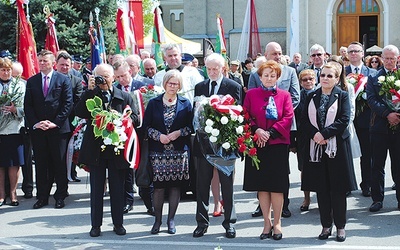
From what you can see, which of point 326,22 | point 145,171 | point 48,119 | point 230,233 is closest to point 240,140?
point 230,233

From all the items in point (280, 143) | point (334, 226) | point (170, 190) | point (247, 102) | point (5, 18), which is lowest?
point (334, 226)

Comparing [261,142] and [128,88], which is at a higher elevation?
[128,88]

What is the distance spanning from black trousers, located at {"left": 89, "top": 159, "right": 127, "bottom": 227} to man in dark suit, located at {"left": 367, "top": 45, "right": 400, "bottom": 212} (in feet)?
11.4

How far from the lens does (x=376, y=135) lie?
29.9ft

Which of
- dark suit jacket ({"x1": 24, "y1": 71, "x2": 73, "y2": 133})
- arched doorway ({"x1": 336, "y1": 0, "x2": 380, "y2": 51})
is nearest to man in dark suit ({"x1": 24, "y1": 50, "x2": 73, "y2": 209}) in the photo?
dark suit jacket ({"x1": 24, "y1": 71, "x2": 73, "y2": 133})

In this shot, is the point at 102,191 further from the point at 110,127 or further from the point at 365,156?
the point at 365,156

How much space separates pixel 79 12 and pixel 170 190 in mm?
19216

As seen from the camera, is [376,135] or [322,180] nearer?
[322,180]

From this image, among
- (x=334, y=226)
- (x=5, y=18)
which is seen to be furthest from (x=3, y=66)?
(x=5, y=18)

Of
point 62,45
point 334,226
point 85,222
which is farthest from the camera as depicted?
point 62,45

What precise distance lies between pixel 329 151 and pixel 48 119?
165 inches

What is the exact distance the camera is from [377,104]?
888cm

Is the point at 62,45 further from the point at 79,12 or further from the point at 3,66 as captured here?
the point at 3,66

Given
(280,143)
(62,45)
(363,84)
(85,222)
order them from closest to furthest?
(280,143) < (85,222) < (363,84) < (62,45)
